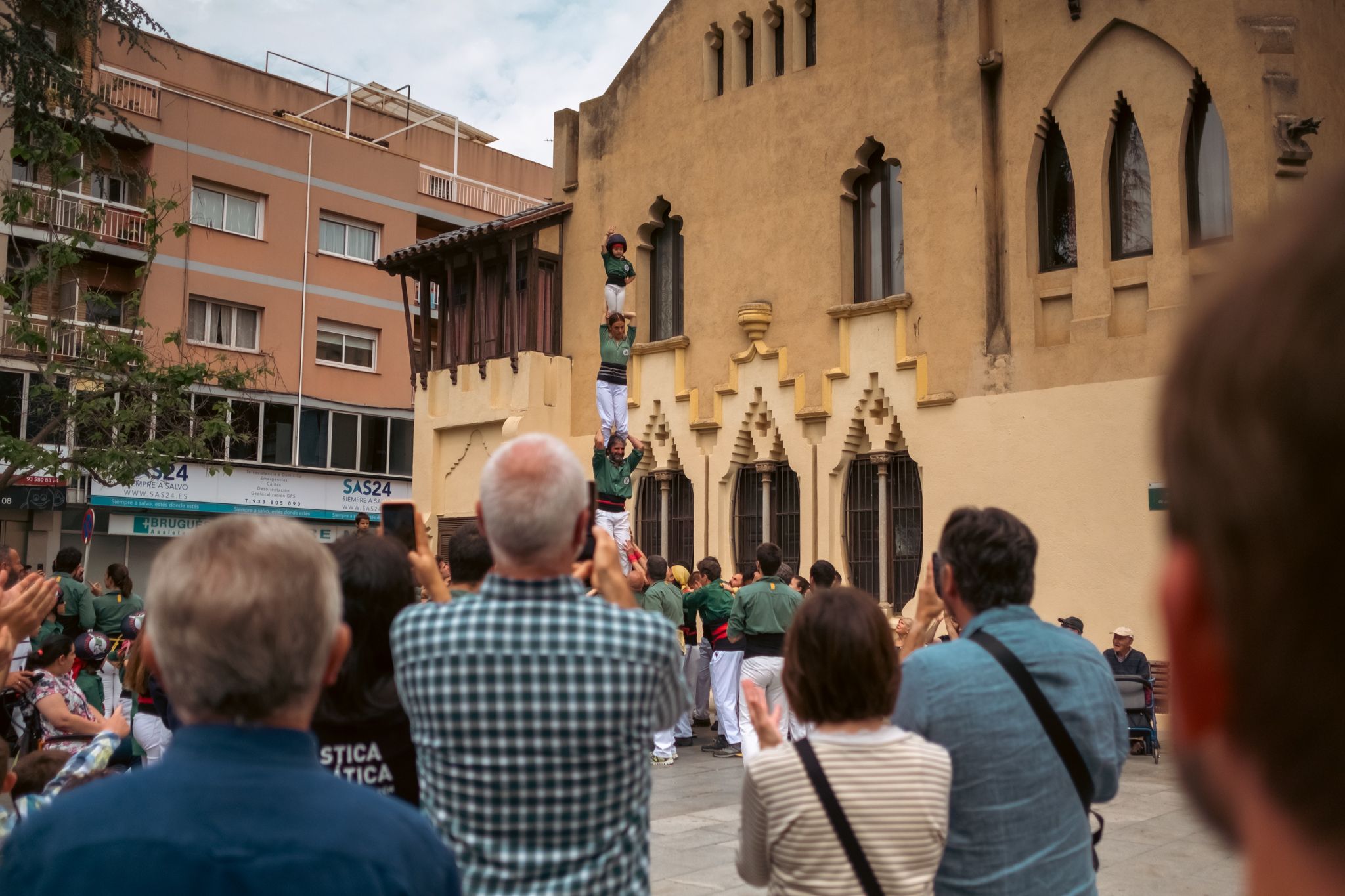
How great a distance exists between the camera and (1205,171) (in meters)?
15.0

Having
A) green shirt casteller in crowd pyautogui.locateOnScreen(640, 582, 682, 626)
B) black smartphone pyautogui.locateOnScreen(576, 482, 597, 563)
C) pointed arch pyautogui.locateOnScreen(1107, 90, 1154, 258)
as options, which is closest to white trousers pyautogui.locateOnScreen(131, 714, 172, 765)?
black smartphone pyautogui.locateOnScreen(576, 482, 597, 563)

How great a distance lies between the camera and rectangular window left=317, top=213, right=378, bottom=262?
113 ft

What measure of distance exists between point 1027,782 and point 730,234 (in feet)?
53.8

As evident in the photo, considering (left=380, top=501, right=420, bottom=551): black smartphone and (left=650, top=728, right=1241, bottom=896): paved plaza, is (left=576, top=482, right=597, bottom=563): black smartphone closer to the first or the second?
(left=380, top=501, right=420, bottom=551): black smartphone

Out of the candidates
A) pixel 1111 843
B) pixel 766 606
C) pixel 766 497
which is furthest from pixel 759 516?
pixel 1111 843

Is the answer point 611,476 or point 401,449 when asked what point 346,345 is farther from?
point 611,476

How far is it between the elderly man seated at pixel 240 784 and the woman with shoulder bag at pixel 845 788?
1415mm

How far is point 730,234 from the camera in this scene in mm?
19219

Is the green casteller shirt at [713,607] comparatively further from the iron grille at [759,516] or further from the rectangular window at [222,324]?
the rectangular window at [222,324]

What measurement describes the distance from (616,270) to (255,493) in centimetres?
2172

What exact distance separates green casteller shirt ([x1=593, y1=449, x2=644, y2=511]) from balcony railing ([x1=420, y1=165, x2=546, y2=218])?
75.6 ft

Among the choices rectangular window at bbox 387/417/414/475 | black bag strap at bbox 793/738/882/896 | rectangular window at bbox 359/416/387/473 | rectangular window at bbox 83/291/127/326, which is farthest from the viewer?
rectangular window at bbox 387/417/414/475

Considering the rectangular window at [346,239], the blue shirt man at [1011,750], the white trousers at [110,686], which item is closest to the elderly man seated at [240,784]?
the blue shirt man at [1011,750]

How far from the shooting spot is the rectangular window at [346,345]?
34438mm
